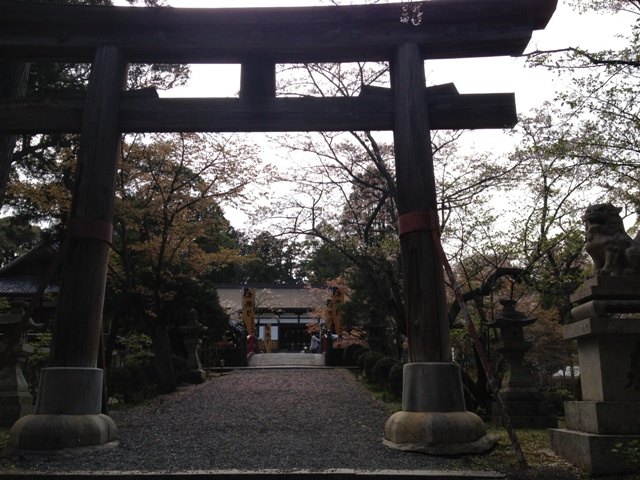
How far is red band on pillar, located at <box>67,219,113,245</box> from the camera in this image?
5.75m

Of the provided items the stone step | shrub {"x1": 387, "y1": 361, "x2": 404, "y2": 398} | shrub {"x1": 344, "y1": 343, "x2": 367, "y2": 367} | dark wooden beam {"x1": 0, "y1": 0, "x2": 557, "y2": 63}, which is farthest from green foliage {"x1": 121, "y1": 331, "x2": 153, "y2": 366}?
the stone step

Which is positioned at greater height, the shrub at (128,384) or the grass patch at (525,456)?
the shrub at (128,384)

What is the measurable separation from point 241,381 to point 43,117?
10943 millimetres

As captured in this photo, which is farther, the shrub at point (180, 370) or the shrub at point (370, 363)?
the shrub at point (370, 363)

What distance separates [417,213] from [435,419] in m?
2.19

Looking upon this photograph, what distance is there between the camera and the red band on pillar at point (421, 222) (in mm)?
5773

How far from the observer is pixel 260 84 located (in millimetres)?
6562

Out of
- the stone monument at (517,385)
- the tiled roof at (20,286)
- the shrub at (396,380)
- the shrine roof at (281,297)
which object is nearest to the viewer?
the stone monument at (517,385)

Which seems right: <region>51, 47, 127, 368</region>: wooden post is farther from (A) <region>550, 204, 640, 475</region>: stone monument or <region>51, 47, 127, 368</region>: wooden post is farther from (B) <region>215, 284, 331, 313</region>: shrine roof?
(B) <region>215, 284, 331, 313</region>: shrine roof

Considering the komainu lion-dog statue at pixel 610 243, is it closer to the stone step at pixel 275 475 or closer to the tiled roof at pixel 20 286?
the stone step at pixel 275 475

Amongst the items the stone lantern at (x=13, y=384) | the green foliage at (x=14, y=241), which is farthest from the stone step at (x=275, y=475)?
the green foliage at (x=14, y=241)

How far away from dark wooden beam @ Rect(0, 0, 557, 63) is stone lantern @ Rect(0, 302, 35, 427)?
491 centimetres

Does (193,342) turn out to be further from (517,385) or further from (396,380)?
(517,385)

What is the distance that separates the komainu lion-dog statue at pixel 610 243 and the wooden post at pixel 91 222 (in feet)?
16.9
